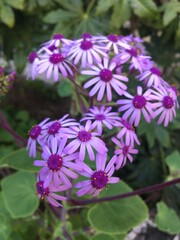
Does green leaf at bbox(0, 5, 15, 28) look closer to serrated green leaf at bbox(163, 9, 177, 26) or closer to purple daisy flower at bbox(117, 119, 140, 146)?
serrated green leaf at bbox(163, 9, 177, 26)

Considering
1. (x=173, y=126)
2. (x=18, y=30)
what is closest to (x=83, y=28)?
(x=18, y=30)

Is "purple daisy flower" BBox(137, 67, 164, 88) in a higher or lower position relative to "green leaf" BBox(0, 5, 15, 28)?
lower

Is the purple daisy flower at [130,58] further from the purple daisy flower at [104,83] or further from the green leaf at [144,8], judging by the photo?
the green leaf at [144,8]

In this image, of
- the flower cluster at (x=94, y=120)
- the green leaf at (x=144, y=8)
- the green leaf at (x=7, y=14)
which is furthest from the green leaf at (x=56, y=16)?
the flower cluster at (x=94, y=120)

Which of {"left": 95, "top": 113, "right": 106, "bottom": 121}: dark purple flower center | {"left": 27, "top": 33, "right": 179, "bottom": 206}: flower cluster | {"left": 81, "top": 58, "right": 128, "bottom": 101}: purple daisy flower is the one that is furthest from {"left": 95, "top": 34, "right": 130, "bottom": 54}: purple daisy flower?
{"left": 95, "top": 113, "right": 106, "bottom": 121}: dark purple flower center

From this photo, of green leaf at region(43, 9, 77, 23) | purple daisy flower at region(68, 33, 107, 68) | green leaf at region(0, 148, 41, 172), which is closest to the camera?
purple daisy flower at region(68, 33, 107, 68)

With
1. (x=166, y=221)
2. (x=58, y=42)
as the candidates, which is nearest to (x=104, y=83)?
(x=58, y=42)

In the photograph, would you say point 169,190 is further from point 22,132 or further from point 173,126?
point 22,132
